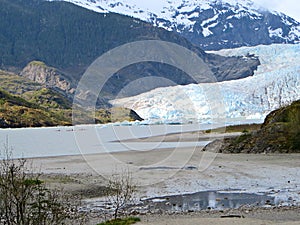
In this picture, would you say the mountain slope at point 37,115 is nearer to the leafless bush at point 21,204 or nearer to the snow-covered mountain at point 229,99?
the snow-covered mountain at point 229,99

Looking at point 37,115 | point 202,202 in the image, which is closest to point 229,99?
point 37,115

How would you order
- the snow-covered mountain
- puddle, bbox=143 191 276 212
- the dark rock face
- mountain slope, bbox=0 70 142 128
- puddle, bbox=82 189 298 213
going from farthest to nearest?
mountain slope, bbox=0 70 142 128, the snow-covered mountain, the dark rock face, puddle, bbox=143 191 276 212, puddle, bbox=82 189 298 213

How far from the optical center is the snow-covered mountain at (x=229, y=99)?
341 feet

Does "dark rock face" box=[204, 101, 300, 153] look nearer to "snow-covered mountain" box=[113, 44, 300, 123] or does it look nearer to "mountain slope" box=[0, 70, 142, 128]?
"snow-covered mountain" box=[113, 44, 300, 123]

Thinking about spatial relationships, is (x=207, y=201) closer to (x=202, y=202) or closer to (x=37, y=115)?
(x=202, y=202)

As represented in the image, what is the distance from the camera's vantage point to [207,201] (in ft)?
61.9

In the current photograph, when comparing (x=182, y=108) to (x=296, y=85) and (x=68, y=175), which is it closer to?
(x=296, y=85)

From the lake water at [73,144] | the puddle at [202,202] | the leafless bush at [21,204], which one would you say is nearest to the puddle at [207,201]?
the puddle at [202,202]

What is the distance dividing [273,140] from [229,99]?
74194 mm

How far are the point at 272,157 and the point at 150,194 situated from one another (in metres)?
17.2

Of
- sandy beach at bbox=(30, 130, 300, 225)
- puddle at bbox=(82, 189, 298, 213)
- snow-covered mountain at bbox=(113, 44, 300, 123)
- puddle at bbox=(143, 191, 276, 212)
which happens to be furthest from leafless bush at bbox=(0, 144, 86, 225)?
snow-covered mountain at bbox=(113, 44, 300, 123)

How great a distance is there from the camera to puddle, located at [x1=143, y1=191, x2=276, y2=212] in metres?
17.6

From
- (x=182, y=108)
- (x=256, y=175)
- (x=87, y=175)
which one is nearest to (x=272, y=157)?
(x=256, y=175)

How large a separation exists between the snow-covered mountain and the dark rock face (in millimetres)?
58054
